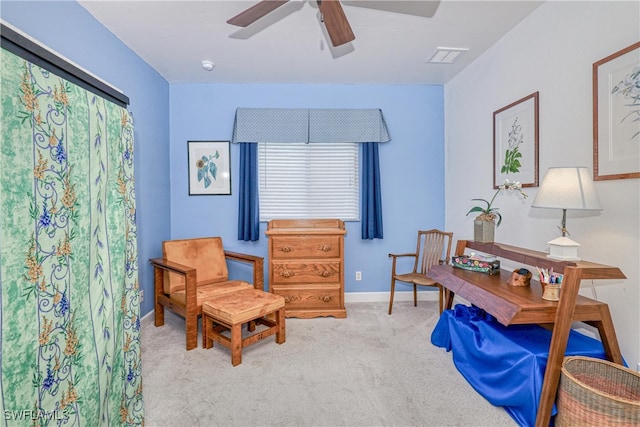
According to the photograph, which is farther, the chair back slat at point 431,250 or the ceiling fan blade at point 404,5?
the chair back slat at point 431,250

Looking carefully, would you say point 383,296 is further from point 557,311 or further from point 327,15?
point 327,15

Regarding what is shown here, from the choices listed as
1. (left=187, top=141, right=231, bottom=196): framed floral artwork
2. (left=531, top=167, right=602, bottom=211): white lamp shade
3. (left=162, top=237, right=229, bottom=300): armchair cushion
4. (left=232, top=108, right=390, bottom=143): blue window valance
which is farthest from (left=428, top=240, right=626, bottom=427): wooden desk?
(left=187, top=141, right=231, bottom=196): framed floral artwork

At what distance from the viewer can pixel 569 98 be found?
1.95 meters

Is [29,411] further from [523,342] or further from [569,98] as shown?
[569,98]

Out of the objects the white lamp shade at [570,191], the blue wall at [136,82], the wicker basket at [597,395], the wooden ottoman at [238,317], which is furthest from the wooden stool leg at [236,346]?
the white lamp shade at [570,191]

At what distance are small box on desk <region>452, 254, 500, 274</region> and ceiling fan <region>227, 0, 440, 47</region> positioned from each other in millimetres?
1843

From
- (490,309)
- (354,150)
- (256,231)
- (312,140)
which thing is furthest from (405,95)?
(490,309)

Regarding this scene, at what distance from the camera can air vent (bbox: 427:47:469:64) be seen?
8.93 ft

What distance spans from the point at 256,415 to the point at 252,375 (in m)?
0.39

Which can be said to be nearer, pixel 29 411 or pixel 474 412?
pixel 29 411

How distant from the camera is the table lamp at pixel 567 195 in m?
1.57

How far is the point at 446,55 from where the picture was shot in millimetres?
2832

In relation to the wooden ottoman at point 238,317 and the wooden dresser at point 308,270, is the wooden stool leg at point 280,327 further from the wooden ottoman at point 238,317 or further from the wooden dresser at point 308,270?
the wooden dresser at point 308,270

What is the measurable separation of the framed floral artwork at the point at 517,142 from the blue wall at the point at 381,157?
1.00 metres
